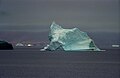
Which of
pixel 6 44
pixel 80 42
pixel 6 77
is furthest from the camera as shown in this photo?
pixel 6 44

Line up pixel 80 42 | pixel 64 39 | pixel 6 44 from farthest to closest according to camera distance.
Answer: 1. pixel 6 44
2. pixel 80 42
3. pixel 64 39

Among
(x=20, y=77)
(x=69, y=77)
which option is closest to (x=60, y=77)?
(x=69, y=77)

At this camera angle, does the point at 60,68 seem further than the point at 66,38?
No

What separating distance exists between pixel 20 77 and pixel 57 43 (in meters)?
66.8

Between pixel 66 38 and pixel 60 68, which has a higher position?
pixel 66 38

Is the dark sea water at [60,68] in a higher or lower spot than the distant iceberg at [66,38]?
lower

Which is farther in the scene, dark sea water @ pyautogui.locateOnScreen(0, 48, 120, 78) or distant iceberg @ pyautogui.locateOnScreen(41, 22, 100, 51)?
distant iceberg @ pyautogui.locateOnScreen(41, 22, 100, 51)

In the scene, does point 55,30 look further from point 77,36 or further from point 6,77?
point 6,77

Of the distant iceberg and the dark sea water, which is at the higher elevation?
the distant iceberg

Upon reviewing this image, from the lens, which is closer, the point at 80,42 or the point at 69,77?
the point at 69,77

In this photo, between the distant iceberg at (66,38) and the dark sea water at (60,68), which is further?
the distant iceberg at (66,38)

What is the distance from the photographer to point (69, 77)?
35.0m

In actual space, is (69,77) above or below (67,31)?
below

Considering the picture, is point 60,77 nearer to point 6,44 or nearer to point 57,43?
point 57,43
